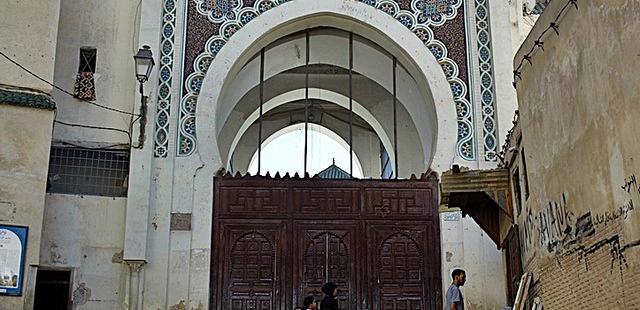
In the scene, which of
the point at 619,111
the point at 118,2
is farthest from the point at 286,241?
the point at 619,111

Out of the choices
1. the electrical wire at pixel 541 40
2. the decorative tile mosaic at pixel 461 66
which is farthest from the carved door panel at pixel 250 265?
the electrical wire at pixel 541 40

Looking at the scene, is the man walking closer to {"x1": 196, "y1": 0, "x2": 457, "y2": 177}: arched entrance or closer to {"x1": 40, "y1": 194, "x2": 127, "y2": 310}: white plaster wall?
{"x1": 196, "y1": 0, "x2": 457, "y2": 177}: arched entrance

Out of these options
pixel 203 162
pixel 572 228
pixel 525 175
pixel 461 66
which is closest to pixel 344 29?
pixel 461 66

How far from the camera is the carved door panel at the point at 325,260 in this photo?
10844 mm

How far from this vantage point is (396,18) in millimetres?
11961

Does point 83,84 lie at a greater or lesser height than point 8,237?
greater

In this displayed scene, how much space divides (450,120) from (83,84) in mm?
4998

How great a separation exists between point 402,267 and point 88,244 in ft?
13.3

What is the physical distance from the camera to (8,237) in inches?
363

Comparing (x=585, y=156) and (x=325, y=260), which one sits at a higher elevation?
(x=585, y=156)

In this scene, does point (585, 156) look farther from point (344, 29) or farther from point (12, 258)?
point (344, 29)

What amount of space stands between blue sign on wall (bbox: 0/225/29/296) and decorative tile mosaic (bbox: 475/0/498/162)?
599cm

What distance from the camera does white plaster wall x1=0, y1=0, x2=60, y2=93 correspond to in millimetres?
9859

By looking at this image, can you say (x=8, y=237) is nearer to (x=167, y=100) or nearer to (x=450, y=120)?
(x=167, y=100)
